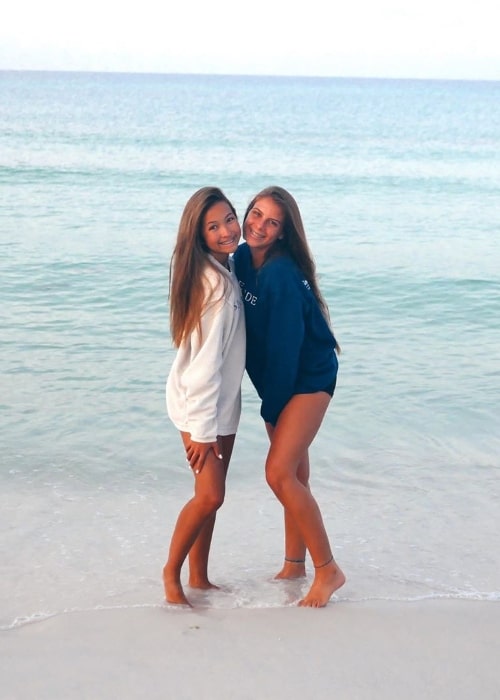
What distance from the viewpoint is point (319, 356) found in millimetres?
3818

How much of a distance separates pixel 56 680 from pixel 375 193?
1867 centimetres

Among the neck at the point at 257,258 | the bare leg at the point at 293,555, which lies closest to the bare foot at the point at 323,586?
the bare leg at the point at 293,555

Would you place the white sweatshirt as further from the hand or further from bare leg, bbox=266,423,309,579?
bare leg, bbox=266,423,309,579

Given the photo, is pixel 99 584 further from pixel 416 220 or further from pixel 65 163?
pixel 65 163

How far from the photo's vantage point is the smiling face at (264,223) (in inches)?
146

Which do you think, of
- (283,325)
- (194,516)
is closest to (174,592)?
(194,516)

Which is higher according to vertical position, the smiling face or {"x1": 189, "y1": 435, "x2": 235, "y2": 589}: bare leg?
the smiling face

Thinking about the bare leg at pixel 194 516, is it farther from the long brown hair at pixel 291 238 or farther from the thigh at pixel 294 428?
the long brown hair at pixel 291 238

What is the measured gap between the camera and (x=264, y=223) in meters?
3.71

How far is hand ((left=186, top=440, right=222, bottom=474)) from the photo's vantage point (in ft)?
12.2

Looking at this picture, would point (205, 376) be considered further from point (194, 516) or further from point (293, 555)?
point (293, 555)

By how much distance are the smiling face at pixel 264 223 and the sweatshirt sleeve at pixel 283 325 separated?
148 millimetres

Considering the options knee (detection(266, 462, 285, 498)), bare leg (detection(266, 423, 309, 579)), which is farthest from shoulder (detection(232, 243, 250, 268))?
bare leg (detection(266, 423, 309, 579))

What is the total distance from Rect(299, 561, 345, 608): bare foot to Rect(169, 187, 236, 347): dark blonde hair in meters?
1.13
